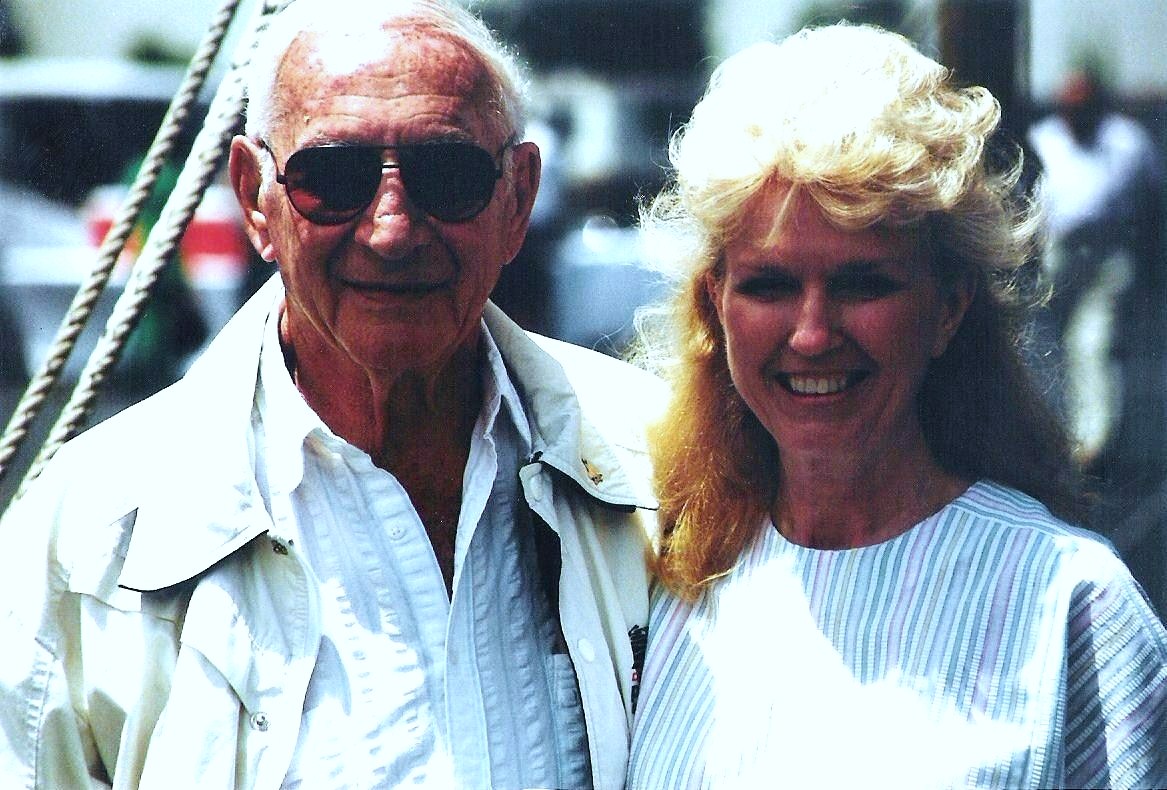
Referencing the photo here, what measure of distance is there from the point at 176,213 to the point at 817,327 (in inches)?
49.6

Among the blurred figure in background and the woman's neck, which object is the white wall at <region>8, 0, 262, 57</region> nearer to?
the blurred figure in background

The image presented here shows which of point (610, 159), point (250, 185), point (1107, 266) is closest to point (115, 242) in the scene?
point (250, 185)

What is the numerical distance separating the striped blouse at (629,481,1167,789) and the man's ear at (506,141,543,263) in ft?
2.20

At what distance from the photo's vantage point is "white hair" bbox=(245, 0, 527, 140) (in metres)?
2.42

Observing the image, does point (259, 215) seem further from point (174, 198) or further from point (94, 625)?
point (94, 625)

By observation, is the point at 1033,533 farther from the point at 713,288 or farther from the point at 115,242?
the point at 115,242

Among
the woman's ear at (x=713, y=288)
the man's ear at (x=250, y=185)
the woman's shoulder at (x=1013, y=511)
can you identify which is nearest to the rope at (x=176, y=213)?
the man's ear at (x=250, y=185)

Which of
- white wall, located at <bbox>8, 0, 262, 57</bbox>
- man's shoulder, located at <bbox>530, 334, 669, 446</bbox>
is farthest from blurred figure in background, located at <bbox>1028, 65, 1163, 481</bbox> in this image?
white wall, located at <bbox>8, 0, 262, 57</bbox>

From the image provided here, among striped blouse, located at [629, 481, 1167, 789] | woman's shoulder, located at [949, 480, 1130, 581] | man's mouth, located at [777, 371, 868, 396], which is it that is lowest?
striped blouse, located at [629, 481, 1167, 789]

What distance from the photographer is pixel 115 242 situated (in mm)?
2883

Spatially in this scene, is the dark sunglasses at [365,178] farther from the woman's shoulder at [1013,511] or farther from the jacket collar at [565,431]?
the woman's shoulder at [1013,511]

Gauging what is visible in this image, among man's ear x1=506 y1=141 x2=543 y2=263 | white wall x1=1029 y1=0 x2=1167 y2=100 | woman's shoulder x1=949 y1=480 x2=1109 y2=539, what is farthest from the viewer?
white wall x1=1029 y1=0 x2=1167 y2=100

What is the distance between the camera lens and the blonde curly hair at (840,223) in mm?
2225

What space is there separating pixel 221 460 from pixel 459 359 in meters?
0.45
